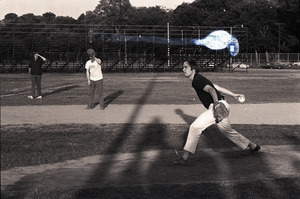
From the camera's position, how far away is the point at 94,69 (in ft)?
49.8

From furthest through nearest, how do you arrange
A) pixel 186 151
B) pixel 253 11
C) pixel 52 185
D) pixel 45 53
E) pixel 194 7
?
pixel 194 7 < pixel 253 11 < pixel 45 53 < pixel 186 151 < pixel 52 185

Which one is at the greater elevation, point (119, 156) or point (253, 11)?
point (253, 11)

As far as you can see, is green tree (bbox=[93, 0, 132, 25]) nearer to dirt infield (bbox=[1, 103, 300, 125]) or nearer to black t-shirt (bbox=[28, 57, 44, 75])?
black t-shirt (bbox=[28, 57, 44, 75])

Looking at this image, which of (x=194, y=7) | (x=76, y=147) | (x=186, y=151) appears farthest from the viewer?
(x=194, y=7)

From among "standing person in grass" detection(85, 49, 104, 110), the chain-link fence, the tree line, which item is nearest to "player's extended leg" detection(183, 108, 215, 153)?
"standing person in grass" detection(85, 49, 104, 110)

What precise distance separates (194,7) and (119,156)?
10162 centimetres

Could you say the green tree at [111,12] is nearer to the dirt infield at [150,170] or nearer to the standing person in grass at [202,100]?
the dirt infield at [150,170]

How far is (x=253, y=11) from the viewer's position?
95.1 metres

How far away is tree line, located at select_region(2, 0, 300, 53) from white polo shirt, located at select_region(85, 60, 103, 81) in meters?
73.3

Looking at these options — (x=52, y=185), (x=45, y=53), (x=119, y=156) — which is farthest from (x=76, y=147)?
(x=45, y=53)

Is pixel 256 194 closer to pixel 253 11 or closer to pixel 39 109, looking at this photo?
pixel 39 109

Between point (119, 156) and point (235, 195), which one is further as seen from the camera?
point (119, 156)

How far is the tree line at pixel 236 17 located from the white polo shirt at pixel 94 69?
73.3 m

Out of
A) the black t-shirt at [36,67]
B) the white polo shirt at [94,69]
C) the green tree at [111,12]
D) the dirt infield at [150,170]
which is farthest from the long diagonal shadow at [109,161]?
the green tree at [111,12]
